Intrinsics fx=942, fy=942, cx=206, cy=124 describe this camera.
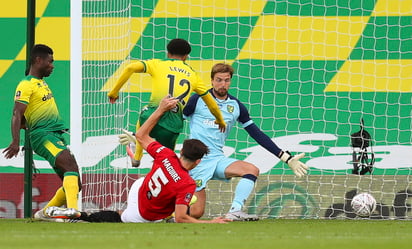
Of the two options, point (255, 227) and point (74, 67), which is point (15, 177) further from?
point (255, 227)

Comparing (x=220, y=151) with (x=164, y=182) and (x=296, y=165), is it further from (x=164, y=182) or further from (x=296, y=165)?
(x=164, y=182)

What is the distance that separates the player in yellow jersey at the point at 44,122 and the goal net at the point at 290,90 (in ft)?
5.84

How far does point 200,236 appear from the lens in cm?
671

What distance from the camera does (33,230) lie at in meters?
7.70

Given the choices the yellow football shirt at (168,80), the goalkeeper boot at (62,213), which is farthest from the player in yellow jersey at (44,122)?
the yellow football shirt at (168,80)

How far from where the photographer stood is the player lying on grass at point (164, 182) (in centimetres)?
831

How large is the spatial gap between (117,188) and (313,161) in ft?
8.04

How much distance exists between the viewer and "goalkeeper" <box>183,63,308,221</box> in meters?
9.62

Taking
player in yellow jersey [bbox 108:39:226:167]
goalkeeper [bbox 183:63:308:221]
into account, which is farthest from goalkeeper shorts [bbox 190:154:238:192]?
player in yellow jersey [bbox 108:39:226:167]

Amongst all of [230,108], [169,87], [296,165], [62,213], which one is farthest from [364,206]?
[62,213]

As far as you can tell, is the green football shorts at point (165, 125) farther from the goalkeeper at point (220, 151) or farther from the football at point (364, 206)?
the football at point (364, 206)

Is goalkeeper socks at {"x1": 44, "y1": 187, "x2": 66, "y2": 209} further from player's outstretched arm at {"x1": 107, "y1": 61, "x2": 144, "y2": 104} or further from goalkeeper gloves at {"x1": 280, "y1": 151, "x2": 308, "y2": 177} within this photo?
goalkeeper gloves at {"x1": 280, "y1": 151, "x2": 308, "y2": 177}

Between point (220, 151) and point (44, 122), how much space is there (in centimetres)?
189

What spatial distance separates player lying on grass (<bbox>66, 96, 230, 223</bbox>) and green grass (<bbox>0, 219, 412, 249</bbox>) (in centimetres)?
37
